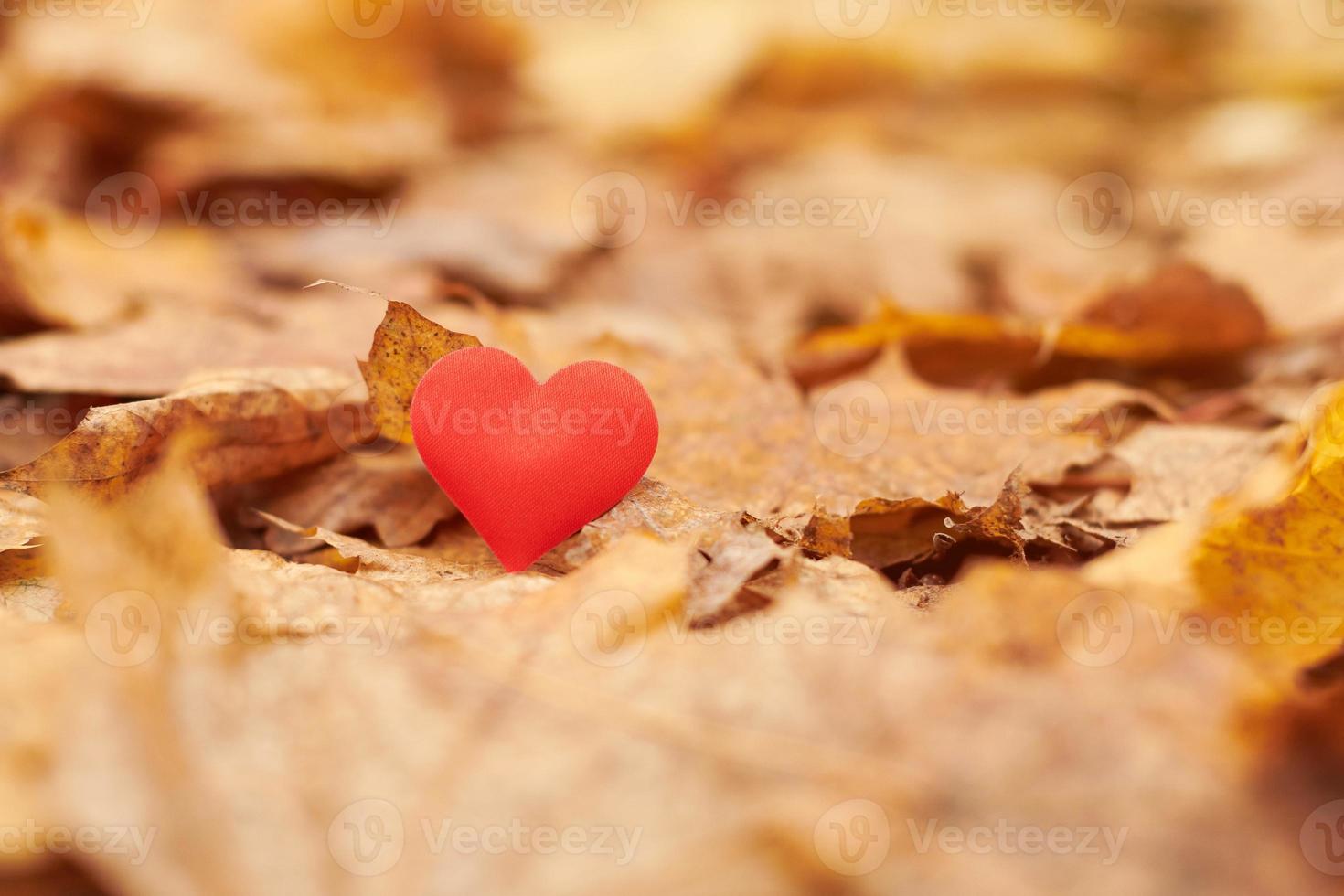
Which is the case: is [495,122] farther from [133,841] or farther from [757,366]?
[133,841]

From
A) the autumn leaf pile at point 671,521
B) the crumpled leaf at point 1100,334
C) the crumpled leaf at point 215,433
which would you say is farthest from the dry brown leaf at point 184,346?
the crumpled leaf at point 1100,334

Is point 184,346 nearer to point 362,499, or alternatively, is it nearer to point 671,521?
point 362,499

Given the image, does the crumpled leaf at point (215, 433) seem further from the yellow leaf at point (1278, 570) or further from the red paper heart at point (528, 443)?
the yellow leaf at point (1278, 570)

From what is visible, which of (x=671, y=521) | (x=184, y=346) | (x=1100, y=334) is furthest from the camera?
(x=1100, y=334)

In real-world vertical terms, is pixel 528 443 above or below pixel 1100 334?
above

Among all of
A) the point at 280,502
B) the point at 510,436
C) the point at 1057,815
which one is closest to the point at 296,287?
the point at 280,502

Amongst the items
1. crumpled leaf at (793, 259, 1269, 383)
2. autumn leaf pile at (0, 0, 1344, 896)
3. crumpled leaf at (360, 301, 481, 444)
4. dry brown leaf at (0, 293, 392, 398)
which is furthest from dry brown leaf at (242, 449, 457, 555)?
crumpled leaf at (793, 259, 1269, 383)

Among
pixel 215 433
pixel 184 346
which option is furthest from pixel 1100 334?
pixel 184 346
